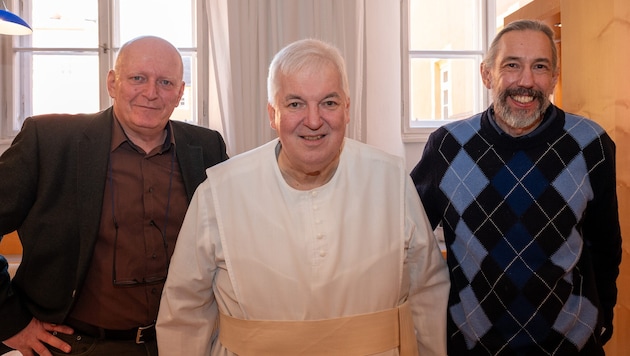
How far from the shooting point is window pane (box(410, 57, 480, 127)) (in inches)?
183

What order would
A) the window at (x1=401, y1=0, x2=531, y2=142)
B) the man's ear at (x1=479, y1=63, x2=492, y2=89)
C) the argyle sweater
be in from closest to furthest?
the argyle sweater
the man's ear at (x1=479, y1=63, x2=492, y2=89)
the window at (x1=401, y1=0, x2=531, y2=142)

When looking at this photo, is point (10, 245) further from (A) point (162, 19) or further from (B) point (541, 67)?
(B) point (541, 67)

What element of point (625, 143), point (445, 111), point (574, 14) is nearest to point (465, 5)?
point (445, 111)

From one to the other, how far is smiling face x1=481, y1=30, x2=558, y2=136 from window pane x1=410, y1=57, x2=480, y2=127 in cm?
269

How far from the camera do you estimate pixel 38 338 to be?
182 cm

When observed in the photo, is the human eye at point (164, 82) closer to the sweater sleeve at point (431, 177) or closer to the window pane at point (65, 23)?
the sweater sleeve at point (431, 177)

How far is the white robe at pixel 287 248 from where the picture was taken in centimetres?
159

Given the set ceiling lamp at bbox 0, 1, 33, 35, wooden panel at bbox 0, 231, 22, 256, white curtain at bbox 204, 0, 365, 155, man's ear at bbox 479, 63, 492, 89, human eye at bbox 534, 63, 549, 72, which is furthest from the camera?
white curtain at bbox 204, 0, 365, 155

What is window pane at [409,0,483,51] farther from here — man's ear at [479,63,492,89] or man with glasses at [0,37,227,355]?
man with glasses at [0,37,227,355]

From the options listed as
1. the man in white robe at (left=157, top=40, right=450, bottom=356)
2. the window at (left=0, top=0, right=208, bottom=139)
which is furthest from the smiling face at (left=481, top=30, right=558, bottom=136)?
the window at (left=0, top=0, right=208, bottom=139)

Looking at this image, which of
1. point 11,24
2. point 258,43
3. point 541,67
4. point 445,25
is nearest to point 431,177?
point 541,67

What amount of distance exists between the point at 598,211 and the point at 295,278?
40.9 inches

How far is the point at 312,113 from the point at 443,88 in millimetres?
3388

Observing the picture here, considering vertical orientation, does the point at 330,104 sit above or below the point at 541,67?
below
